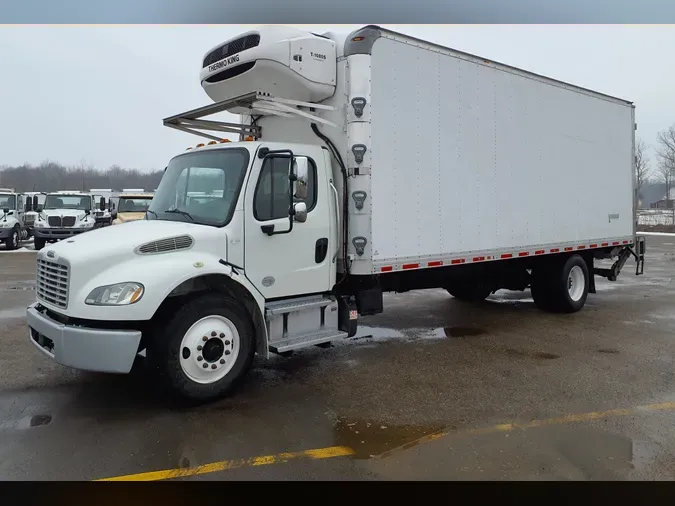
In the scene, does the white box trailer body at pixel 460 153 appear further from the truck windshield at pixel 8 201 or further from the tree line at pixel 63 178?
the tree line at pixel 63 178

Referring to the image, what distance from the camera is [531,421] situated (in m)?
4.99

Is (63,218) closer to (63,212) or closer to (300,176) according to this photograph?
(63,212)

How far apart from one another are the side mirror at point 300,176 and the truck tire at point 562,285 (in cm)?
589

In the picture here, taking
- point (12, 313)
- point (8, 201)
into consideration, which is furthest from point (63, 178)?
point (12, 313)

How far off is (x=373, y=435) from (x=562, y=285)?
634 cm

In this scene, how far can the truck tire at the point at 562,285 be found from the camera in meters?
9.77

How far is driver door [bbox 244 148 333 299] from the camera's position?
5746 millimetres

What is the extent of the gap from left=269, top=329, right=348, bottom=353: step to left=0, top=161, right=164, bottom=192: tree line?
40814 millimetres

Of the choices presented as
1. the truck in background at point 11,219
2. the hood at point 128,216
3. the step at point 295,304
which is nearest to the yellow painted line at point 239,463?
the step at point 295,304

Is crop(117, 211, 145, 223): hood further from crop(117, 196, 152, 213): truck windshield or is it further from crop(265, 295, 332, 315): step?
crop(265, 295, 332, 315): step

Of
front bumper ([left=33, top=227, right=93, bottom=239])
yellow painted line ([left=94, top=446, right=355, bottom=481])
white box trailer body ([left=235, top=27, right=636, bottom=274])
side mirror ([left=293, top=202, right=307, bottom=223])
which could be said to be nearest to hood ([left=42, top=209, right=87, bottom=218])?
front bumper ([left=33, top=227, right=93, bottom=239])

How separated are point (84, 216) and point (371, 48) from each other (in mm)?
18264

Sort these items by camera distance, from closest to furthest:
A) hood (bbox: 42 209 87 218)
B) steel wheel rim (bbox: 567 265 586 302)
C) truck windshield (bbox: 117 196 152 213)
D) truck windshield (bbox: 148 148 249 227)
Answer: truck windshield (bbox: 148 148 249 227)
steel wheel rim (bbox: 567 265 586 302)
truck windshield (bbox: 117 196 152 213)
hood (bbox: 42 209 87 218)
